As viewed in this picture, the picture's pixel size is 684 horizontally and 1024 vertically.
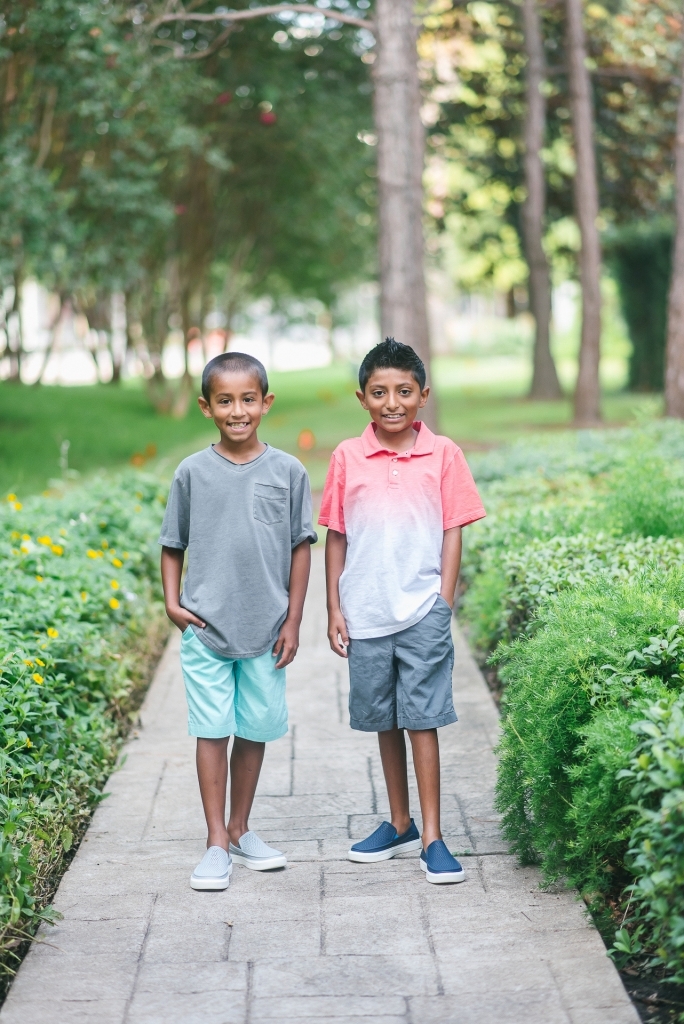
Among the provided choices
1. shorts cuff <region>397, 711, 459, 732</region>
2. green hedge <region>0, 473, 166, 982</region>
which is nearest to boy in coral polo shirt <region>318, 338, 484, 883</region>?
shorts cuff <region>397, 711, 459, 732</region>

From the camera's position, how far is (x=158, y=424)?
59.7 feet

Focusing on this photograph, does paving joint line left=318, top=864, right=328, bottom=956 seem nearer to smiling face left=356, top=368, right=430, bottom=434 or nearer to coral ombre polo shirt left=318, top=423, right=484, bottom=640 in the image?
coral ombre polo shirt left=318, top=423, right=484, bottom=640

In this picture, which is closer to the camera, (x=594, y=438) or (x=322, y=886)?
(x=322, y=886)

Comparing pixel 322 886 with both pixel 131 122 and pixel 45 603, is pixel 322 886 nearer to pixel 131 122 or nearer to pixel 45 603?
pixel 45 603

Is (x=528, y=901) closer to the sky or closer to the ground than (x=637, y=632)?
closer to the ground

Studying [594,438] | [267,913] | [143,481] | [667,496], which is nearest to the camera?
[267,913]

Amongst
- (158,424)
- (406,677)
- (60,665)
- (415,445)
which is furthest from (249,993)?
(158,424)

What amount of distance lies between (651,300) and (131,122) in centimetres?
1364

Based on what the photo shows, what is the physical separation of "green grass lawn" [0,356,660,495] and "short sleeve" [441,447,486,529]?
6934 millimetres

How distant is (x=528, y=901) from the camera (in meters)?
3.37

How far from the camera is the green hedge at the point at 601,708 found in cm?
264

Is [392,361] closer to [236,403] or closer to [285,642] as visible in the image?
[236,403]

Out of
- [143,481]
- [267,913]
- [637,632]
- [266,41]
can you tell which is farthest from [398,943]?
[266,41]

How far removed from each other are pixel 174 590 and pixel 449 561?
2.82 ft
